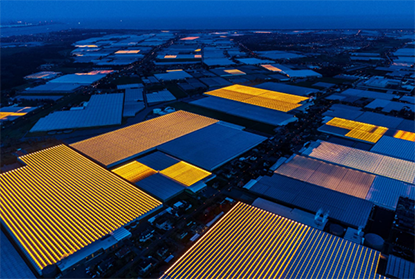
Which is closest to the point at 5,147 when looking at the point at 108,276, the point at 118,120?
the point at 118,120

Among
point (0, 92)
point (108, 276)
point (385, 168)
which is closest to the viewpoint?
point (108, 276)

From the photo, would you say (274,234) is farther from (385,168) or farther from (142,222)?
(385,168)

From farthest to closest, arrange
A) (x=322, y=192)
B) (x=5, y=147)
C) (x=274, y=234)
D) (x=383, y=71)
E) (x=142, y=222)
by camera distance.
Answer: (x=383, y=71), (x=5, y=147), (x=322, y=192), (x=142, y=222), (x=274, y=234)

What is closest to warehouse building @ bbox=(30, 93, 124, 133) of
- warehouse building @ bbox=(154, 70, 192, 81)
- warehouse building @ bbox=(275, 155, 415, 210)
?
warehouse building @ bbox=(154, 70, 192, 81)

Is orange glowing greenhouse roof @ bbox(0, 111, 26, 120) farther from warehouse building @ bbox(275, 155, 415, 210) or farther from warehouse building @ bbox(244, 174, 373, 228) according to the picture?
warehouse building @ bbox(275, 155, 415, 210)

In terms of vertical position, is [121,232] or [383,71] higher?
[383,71]

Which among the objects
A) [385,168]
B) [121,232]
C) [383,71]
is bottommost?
[121,232]

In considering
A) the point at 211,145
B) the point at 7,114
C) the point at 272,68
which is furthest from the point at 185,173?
the point at 272,68

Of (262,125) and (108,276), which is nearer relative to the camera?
(108,276)
